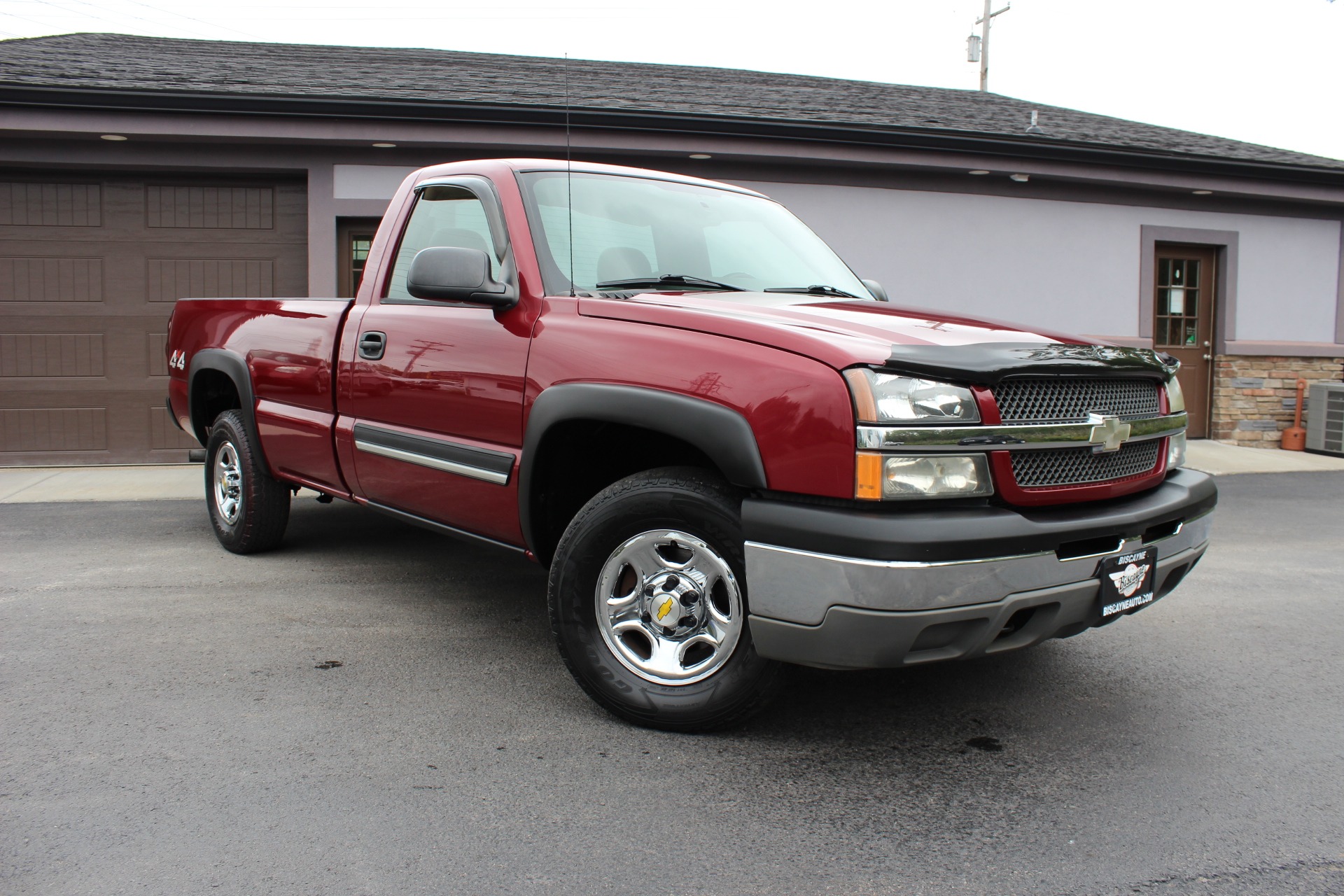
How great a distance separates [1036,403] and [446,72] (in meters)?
10.1

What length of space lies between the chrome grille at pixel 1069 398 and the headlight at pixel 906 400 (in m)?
0.15

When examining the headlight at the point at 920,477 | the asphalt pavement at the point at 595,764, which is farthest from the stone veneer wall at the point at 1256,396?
the headlight at the point at 920,477

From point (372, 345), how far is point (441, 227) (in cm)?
57

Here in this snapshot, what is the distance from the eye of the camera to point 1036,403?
2.92 metres

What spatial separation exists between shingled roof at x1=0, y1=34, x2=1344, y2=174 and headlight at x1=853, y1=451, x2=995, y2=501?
7692 mm

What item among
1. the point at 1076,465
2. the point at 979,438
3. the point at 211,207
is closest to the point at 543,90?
Result: the point at 211,207

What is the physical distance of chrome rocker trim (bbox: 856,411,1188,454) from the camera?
2641mm

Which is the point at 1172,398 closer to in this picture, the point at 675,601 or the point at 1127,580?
the point at 1127,580

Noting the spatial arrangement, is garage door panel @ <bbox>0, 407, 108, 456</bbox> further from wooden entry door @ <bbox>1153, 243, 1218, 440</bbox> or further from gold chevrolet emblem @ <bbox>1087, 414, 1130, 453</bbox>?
wooden entry door @ <bbox>1153, 243, 1218, 440</bbox>

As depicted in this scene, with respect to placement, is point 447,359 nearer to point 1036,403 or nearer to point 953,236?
point 1036,403

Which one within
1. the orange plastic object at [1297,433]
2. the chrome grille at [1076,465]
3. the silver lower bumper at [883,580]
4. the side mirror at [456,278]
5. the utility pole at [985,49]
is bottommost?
the orange plastic object at [1297,433]

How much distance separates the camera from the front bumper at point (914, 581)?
8.54 ft

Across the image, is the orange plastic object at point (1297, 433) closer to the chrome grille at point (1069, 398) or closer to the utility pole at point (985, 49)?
the chrome grille at point (1069, 398)

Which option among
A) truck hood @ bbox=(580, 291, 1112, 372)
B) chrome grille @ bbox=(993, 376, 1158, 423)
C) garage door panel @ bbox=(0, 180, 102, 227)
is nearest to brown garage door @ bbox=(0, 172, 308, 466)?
garage door panel @ bbox=(0, 180, 102, 227)
